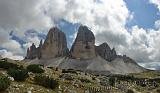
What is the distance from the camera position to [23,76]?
24984 mm

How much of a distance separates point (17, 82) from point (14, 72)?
4.75ft

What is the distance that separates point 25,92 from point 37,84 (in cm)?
329

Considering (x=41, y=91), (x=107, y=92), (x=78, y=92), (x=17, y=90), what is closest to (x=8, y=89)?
(x=17, y=90)

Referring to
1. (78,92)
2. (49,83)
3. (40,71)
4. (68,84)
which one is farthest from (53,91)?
(40,71)

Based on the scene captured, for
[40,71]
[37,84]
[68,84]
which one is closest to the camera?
[37,84]

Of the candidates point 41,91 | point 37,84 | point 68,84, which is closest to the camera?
point 41,91

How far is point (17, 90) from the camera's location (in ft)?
70.8

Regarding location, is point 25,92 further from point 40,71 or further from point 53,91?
point 40,71

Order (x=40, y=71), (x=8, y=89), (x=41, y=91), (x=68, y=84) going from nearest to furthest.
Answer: (x=8, y=89), (x=41, y=91), (x=68, y=84), (x=40, y=71)

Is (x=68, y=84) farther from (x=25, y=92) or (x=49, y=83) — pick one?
(x=25, y=92)

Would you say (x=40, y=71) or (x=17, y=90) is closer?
(x=17, y=90)

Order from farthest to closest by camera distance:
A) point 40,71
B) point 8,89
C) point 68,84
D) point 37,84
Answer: point 40,71
point 68,84
point 37,84
point 8,89

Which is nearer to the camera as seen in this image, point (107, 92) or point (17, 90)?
point (17, 90)

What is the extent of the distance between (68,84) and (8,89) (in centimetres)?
829
